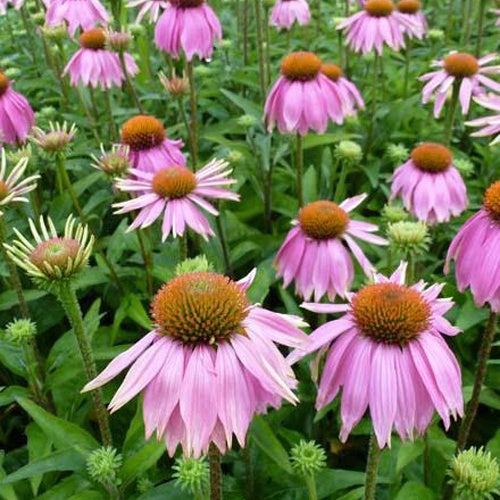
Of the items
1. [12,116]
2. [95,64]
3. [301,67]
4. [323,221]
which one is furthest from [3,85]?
[323,221]

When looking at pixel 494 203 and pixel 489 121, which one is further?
pixel 489 121

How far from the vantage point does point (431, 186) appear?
2.05 metres

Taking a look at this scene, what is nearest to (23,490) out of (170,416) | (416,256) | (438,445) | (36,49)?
(170,416)

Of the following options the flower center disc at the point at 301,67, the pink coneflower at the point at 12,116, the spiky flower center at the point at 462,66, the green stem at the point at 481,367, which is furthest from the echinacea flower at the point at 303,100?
the green stem at the point at 481,367

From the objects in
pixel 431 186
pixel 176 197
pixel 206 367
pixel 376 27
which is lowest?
pixel 431 186

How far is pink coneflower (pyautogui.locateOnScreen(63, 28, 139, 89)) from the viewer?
8.56 feet

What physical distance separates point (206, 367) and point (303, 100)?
1.40m

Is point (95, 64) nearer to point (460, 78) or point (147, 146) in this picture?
point (147, 146)

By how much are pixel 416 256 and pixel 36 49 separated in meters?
3.07

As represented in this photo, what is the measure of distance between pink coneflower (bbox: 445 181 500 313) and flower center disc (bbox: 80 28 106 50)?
Answer: 194cm

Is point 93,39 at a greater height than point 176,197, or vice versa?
point 93,39

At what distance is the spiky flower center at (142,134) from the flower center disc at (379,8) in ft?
4.29

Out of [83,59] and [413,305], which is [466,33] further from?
[413,305]

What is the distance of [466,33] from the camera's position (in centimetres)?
353
